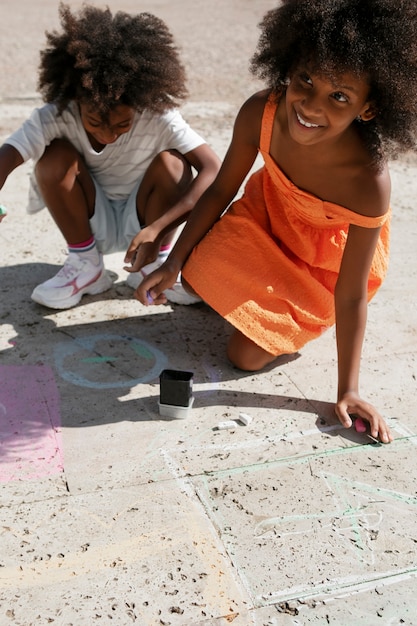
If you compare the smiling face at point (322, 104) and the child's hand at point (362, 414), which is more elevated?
the smiling face at point (322, 104)

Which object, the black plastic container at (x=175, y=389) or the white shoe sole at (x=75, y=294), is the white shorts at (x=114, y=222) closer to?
the white shoe sole at (x=75, y=294)

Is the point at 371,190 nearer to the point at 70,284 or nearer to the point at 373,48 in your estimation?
the point at 373,48

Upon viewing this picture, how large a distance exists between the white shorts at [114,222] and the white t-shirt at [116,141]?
0.04 meters

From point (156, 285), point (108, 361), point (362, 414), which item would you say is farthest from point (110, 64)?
point (362, 414)

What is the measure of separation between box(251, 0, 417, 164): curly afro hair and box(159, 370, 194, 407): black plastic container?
2.90ft

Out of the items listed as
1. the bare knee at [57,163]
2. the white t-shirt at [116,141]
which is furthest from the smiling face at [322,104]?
the bare knee at [57,163]

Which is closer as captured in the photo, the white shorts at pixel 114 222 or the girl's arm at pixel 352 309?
the girl's arm at pixel 352 309

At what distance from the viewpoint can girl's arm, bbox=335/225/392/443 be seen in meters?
2.46

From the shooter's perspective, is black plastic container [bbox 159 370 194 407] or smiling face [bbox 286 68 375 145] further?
black plastic container [bbox 159 370 194 407]

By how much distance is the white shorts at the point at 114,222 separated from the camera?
10.3 ft

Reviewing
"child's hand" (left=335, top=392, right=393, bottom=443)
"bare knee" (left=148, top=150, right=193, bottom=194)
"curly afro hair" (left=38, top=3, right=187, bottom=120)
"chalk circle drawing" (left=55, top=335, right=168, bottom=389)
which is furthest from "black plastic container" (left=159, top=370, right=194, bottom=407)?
"curly afro hair" (left=38, top=3, right=187, bottom=120)

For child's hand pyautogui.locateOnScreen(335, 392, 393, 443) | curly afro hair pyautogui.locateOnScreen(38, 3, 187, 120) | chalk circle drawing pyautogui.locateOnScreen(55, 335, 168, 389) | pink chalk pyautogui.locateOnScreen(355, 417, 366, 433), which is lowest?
chalk circle drawing pyautogui.locateOnScreen(55, 335, 168, 389)

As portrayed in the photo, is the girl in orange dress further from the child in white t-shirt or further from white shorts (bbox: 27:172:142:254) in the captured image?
white shorts (bbox: 27:172:142:254)

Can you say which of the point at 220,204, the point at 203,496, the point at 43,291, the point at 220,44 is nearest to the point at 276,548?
the point at 203,496
